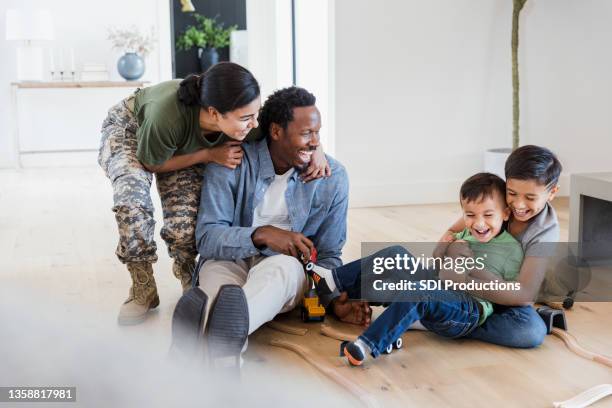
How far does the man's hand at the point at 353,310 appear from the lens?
2.04m

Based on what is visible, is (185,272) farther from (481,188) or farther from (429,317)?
(481,188)

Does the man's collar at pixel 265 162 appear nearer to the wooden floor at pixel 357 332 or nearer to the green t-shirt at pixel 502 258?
the wooden floor at pixel 357 332

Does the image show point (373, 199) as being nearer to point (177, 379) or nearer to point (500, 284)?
point (500, 284)

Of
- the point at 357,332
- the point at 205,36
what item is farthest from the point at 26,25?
the point at 357,332

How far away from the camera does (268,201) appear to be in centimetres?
211

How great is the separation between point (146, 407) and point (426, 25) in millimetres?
3764

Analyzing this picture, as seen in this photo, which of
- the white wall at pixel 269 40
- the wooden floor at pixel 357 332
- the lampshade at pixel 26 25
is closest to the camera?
the wooden floor at pixel 357 332

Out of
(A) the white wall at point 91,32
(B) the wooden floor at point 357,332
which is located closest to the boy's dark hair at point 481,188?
(B) the wooden floor at point 357,332

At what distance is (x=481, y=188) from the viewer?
1.87 metres

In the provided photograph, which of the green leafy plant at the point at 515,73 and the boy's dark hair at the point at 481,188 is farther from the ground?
the green leafy plant at the point at 515,73

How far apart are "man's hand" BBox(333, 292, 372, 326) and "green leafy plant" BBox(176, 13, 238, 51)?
555 centimetres

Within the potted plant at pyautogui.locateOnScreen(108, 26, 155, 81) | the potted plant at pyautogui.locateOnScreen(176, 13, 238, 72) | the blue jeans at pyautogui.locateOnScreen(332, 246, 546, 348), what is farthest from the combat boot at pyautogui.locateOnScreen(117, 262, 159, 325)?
the potted plant at pyautogui.locateOnScreen(176, 13, 238, 72)

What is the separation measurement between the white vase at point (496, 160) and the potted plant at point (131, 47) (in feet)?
10.5

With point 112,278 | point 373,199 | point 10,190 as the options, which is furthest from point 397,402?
point 10,190
